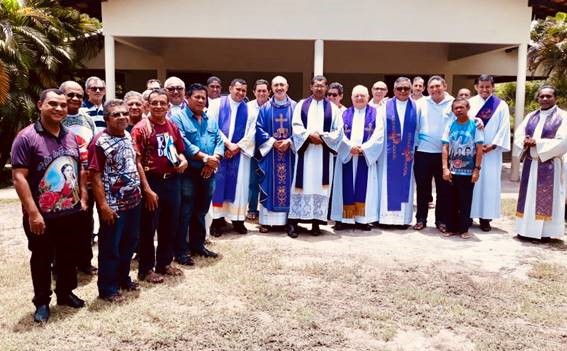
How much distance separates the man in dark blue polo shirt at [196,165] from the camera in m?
4.93

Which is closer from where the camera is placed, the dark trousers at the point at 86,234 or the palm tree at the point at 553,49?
the dark trousers at the point at 86,234

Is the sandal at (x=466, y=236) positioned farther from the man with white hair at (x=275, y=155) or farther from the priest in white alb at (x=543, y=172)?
the man with white hair at (x=275, y=155)

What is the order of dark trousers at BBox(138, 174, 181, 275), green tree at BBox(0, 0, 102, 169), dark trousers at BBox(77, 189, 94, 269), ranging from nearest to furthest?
dark trousers at BBox(77, 189, 94, 269), dark trousers at BBox(138, 174, 181, 275), green tree at BBox(0, 0, 102, 169)

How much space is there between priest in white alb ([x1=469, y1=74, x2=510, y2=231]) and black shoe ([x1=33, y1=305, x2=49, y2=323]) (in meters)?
5.16

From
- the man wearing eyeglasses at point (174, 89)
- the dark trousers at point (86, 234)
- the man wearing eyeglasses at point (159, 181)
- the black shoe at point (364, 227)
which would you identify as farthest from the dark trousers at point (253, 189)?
the dark trousers at point (86, 234)

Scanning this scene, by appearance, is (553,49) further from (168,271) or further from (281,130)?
(168,271)

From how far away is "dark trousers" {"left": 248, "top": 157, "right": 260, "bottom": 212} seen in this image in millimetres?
6711

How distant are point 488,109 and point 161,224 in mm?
4464

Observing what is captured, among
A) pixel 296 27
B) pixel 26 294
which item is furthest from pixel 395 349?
pixel 296 27

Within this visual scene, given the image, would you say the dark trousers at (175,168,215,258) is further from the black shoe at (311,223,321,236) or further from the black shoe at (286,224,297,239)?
the black shoe at (311,223,321,236)

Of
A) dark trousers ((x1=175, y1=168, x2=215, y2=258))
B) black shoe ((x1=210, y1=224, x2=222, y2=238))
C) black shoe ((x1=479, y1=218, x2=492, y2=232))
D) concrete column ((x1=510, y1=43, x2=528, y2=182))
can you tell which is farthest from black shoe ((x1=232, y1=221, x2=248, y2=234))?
concrete column ((x1=510, y1=43, x2=528, y2=182))

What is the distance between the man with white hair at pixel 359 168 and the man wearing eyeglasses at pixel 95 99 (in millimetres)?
2887

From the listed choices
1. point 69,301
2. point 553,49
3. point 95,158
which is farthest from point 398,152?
point 553,49

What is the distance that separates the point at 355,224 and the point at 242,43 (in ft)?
A: 30.7
